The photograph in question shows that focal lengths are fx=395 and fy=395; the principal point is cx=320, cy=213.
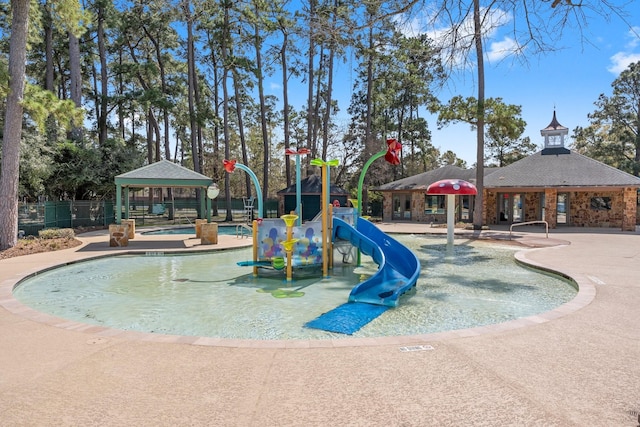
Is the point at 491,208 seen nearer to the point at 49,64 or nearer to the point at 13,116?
the point at 13,116

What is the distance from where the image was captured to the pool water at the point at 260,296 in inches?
240

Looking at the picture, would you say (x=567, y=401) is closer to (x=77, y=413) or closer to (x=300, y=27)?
(x=77, y=413)

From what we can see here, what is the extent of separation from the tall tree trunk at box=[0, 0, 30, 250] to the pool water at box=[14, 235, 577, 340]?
142 inches

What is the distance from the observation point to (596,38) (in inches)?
187

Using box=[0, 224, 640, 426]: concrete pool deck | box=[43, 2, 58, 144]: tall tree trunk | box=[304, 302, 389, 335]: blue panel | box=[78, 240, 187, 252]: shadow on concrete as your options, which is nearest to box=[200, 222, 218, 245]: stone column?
box=[78, 240, 187, 252]: shadow on concrete

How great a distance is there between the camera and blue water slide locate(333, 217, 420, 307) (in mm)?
7351

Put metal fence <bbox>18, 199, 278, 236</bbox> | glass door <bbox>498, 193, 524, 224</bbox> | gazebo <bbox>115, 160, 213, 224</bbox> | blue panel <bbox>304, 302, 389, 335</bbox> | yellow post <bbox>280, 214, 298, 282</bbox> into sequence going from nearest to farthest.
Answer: blue panel <bbox>304, 302, 389, 335</bbox> → yellow post <bbox>280, 214, 298, 282</bbox> → metal fence <bbox>18, 199, 278, 236</bbox> → gazebo <bbox>115, 160, 213, 224</bbox> → glass door <bbox>498, 193, 524, 224</bbox>

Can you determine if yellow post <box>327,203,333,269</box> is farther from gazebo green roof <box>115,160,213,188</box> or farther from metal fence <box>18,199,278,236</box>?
metal fence <box>18,199,278,236</box>

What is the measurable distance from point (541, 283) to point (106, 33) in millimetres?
33527

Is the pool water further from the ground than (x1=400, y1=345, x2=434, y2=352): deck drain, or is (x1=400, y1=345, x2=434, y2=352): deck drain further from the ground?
(x1=400, y1=345, x2=434, y2=352): deck drain

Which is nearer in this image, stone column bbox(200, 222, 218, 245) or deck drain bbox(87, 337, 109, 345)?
deck drain bbox(87, 337, 109, 345)

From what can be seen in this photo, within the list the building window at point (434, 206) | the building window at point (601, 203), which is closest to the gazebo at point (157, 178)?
the building window at point (434, 206)

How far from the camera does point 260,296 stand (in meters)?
7.97

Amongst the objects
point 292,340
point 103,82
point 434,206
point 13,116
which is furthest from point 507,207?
point 103,82
